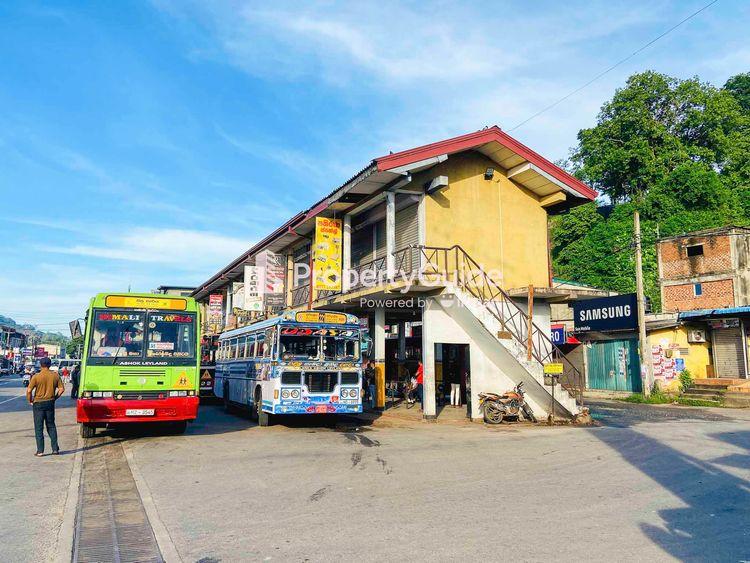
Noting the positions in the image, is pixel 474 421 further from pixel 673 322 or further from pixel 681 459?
pixel 673 322

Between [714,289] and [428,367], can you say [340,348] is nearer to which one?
[428,367]

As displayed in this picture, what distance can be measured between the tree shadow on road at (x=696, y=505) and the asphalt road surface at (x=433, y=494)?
26 mm

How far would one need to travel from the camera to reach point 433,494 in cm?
794

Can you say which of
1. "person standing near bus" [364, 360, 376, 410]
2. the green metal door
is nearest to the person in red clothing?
"person standing near bus" [364, 360, 376, 410]

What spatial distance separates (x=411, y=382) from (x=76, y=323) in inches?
475

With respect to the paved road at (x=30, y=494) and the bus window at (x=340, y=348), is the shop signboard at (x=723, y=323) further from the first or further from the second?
the paved road at (x=30, y=494)

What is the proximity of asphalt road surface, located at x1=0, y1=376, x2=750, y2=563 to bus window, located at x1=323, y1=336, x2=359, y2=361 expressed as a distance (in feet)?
7.29

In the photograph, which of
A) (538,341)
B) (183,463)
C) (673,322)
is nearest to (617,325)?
(673,322)

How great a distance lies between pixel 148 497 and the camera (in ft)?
25.8

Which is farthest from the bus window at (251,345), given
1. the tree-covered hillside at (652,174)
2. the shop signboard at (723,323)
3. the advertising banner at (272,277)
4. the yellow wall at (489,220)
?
the tree-covered hillside at (652,174)

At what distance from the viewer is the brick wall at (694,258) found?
94.4 ft

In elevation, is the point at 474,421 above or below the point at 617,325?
below

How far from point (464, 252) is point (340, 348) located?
4.67 m

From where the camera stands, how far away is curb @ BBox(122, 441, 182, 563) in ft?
18.1
